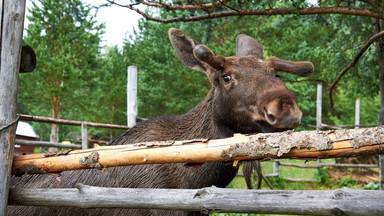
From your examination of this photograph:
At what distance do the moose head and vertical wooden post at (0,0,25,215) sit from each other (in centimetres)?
127

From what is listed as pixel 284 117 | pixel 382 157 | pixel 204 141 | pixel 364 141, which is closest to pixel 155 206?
pixel 204 141

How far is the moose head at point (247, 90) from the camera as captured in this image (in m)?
2.34

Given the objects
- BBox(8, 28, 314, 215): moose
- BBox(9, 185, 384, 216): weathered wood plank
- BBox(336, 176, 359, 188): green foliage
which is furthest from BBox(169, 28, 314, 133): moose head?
BBox(336, 176, 359, 188): green foliage

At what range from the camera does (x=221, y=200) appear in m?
2.06

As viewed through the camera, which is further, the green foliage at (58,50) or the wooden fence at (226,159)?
the green foliage at (58,50)

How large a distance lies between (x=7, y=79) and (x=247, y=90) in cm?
170

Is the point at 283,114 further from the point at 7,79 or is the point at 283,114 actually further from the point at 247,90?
the point at 7,79

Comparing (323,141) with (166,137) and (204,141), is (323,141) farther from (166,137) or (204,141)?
(166,137)

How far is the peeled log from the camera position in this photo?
1.74 m

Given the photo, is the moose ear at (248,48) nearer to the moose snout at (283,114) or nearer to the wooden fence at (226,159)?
the moose snout at (283,114)

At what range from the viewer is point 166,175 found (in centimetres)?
291

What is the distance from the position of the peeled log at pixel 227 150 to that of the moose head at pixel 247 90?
429mm

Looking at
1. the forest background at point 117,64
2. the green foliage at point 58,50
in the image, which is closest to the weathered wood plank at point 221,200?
the forest background at point 117,64

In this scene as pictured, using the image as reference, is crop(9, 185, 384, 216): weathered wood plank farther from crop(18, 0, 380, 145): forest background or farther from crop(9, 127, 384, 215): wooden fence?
crop(18, 0, 380, 145): forest background
